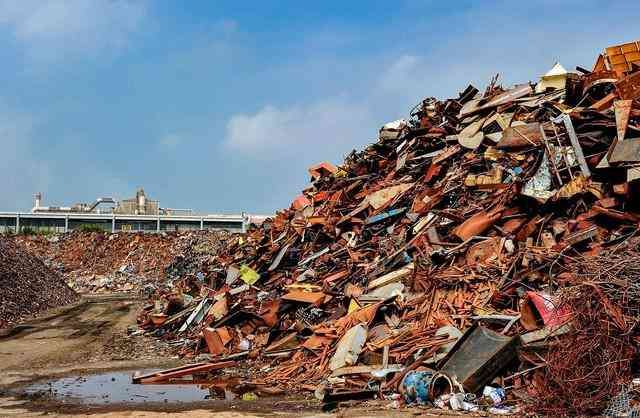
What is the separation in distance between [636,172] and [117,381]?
8834 millimetres

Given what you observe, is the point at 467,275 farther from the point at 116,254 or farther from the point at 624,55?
the point at 116,254

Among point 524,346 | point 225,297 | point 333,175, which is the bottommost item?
point 524,346

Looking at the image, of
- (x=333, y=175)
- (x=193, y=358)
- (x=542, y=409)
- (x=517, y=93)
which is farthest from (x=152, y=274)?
(x=542, y=409)

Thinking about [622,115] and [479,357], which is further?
[622,115]

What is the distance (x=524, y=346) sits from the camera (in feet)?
23.6

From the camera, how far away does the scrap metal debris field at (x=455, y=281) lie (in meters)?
6.83

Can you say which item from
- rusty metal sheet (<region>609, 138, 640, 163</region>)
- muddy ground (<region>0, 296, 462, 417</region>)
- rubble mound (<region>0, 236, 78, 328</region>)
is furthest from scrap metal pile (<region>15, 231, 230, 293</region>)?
A: rusty metal sheet (<region>609, 138, 640, 163</region>)

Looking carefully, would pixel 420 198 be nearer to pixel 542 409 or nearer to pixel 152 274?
pixel 542 409

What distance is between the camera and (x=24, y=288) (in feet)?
73.9

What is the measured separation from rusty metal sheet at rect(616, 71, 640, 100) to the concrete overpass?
155 feet

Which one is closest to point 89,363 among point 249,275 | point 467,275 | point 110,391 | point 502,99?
point 110,391

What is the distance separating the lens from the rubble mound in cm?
2000

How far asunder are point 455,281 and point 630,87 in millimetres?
4613

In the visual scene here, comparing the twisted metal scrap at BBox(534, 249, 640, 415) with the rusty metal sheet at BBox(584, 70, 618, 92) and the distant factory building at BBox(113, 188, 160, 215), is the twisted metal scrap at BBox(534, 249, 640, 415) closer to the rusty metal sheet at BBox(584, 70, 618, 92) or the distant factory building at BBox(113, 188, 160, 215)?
the rusty metal sheet at BBox(584, 70, 618, 92)
